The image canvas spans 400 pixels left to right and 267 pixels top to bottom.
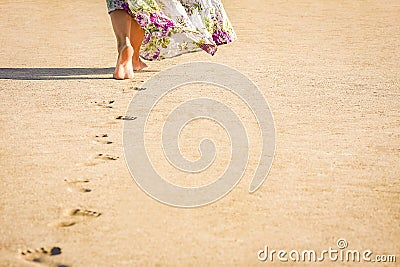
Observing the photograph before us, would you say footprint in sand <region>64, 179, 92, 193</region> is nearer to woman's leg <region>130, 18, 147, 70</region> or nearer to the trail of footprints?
the trail of footprints

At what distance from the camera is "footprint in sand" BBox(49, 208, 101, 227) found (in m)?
2.02

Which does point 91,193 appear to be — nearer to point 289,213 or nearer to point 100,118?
point 289,213

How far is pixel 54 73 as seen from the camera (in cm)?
430

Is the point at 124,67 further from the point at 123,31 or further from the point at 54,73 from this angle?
the point at 54,73

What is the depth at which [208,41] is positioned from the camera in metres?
4.08

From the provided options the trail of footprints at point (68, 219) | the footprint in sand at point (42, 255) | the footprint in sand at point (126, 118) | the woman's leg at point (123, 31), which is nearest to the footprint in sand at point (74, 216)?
the trail of footprints at point (68, 219)

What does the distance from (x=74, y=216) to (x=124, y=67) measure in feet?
6.79

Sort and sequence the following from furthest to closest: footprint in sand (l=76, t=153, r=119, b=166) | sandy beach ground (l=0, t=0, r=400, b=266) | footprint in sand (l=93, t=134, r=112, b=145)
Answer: footprint in sand (l=93, t=134, r=112, b=145), footprint in sand (l=76, t=153, r=119, b=166), sandy beach ground (l=0, t=0, r=400, b=266)

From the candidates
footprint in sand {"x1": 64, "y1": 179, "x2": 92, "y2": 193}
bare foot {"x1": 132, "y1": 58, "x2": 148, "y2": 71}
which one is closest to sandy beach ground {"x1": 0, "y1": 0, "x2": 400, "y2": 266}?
footprint in sand {"x1": 64, "y1": 179, "x2": 92, "y2": 193}

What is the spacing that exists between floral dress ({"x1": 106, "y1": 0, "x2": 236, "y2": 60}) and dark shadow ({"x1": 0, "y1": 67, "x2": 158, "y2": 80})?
30cm

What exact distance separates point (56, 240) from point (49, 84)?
2.17m

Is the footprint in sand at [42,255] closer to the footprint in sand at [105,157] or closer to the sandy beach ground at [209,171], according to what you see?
the sandy beach ground at [209,171]

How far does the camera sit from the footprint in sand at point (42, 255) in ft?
5.82

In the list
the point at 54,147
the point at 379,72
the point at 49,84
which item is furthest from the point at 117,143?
the point at 379,72
